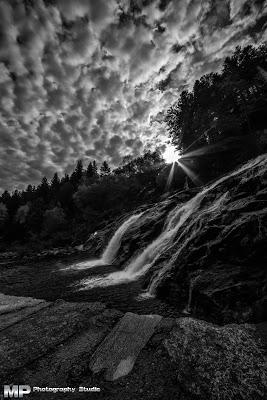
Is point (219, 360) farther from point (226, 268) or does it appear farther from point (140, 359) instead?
point (226, 268)

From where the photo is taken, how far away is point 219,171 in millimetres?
28141

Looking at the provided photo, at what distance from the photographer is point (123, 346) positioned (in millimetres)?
3344

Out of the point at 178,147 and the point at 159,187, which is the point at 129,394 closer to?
the point at 159,187

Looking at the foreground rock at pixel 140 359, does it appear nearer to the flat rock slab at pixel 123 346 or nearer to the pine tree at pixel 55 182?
the flat rock slab at pixel 123 346

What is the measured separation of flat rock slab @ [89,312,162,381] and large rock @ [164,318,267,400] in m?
0.47

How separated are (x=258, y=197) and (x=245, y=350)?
216 inches

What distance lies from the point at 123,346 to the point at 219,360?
4.34 ft

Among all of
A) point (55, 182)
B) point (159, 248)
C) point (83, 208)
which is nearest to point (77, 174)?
point (55, 182)

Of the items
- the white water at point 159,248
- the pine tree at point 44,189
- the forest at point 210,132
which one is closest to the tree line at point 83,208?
the forest at point 210,132

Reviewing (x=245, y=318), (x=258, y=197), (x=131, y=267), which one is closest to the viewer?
(x=245, y=318)

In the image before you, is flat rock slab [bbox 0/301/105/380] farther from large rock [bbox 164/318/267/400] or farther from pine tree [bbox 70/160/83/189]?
pine tree [bbox 70/160/83/189]

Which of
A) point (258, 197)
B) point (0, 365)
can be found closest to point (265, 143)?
point (258, 197)

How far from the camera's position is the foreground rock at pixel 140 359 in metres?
2.46

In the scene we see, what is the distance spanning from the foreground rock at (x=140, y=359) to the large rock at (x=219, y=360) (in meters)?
0.01
